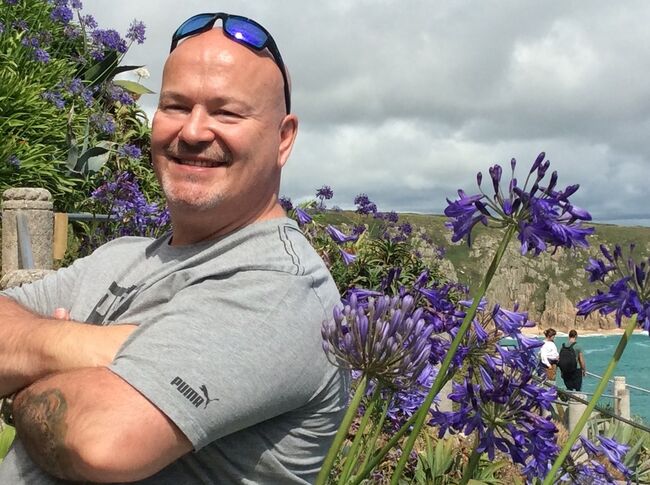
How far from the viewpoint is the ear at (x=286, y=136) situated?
6.11 ft

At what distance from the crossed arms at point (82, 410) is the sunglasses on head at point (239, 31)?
675mm

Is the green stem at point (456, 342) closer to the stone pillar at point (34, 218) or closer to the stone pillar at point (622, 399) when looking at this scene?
the stone pillar at point (34, 218)

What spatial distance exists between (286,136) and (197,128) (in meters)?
0.26

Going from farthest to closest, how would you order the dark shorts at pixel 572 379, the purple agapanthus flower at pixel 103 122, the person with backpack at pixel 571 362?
the dark shorts at pixel 572 379, the person with backpack at pixel 571 362, the purple agapanthus flower at pixel 103 122

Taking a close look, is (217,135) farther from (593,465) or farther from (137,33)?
(137,33)

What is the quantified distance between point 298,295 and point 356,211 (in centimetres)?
656

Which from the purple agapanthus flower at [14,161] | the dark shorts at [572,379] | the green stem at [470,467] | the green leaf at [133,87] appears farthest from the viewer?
the dark shorts at [572,379]

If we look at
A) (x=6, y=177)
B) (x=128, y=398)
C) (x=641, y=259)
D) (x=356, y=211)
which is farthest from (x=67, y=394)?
(x=356, y=211)

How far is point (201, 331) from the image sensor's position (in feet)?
4.70

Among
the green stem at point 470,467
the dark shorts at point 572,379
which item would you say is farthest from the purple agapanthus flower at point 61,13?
the dark shorts at point 572,379

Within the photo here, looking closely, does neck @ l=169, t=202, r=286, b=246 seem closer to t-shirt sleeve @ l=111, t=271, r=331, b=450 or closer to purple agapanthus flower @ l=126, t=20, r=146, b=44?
t-shirt sleeve @ l=111, t=271, r=331, b=450

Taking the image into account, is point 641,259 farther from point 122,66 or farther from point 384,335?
point 122,66

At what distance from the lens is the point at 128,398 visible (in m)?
1.36

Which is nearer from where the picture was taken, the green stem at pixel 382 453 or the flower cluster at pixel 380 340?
the flower cluster at pixel 380 340
